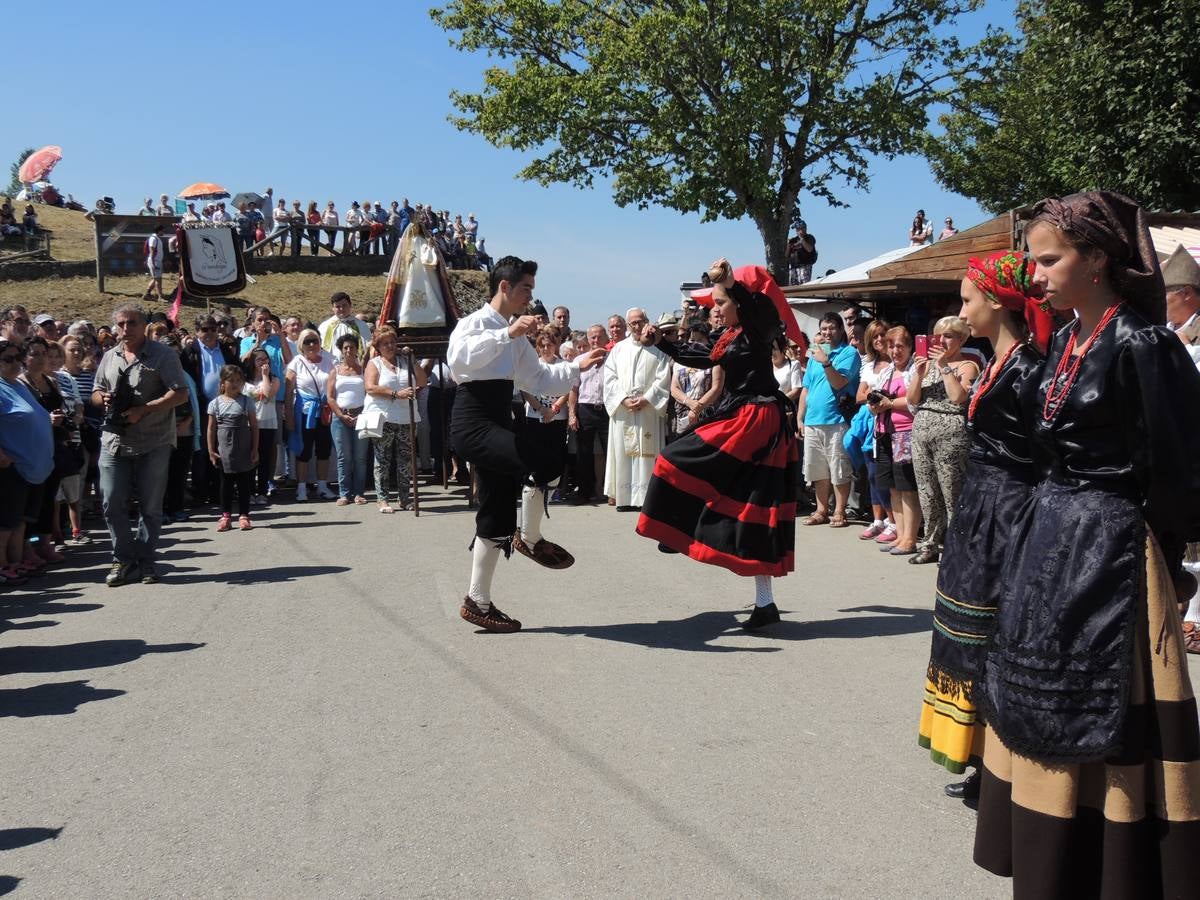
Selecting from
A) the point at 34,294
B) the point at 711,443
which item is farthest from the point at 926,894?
the point at 34,294

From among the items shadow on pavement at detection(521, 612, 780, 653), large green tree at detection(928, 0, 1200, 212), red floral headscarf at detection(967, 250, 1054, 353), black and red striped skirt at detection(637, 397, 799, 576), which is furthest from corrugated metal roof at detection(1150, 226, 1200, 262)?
red floral headscarf at detection(967, 250, 1054, 353)

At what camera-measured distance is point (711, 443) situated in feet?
21.5

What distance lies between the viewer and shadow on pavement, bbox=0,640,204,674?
617 centimetres

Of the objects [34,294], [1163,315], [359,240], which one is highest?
[359,240]

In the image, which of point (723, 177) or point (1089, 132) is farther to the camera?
point (723, 177)

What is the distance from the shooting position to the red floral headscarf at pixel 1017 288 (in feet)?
12.8

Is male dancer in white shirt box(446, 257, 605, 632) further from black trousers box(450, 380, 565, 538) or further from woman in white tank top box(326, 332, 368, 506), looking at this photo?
woman in white tank top box(326, 332, 368, 506)

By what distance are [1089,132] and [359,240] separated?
22.2 m

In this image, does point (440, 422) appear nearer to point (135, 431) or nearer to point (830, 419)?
point (830, 419)

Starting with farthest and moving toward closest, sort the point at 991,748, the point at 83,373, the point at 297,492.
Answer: the point at 297,492, the point at 83,373, the point at 991,748

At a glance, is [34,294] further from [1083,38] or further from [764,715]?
[764,715]

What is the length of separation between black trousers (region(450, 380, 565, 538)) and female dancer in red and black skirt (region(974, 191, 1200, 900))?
3.75 meters

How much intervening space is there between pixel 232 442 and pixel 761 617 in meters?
6.33

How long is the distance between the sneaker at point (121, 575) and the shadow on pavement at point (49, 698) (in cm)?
274
